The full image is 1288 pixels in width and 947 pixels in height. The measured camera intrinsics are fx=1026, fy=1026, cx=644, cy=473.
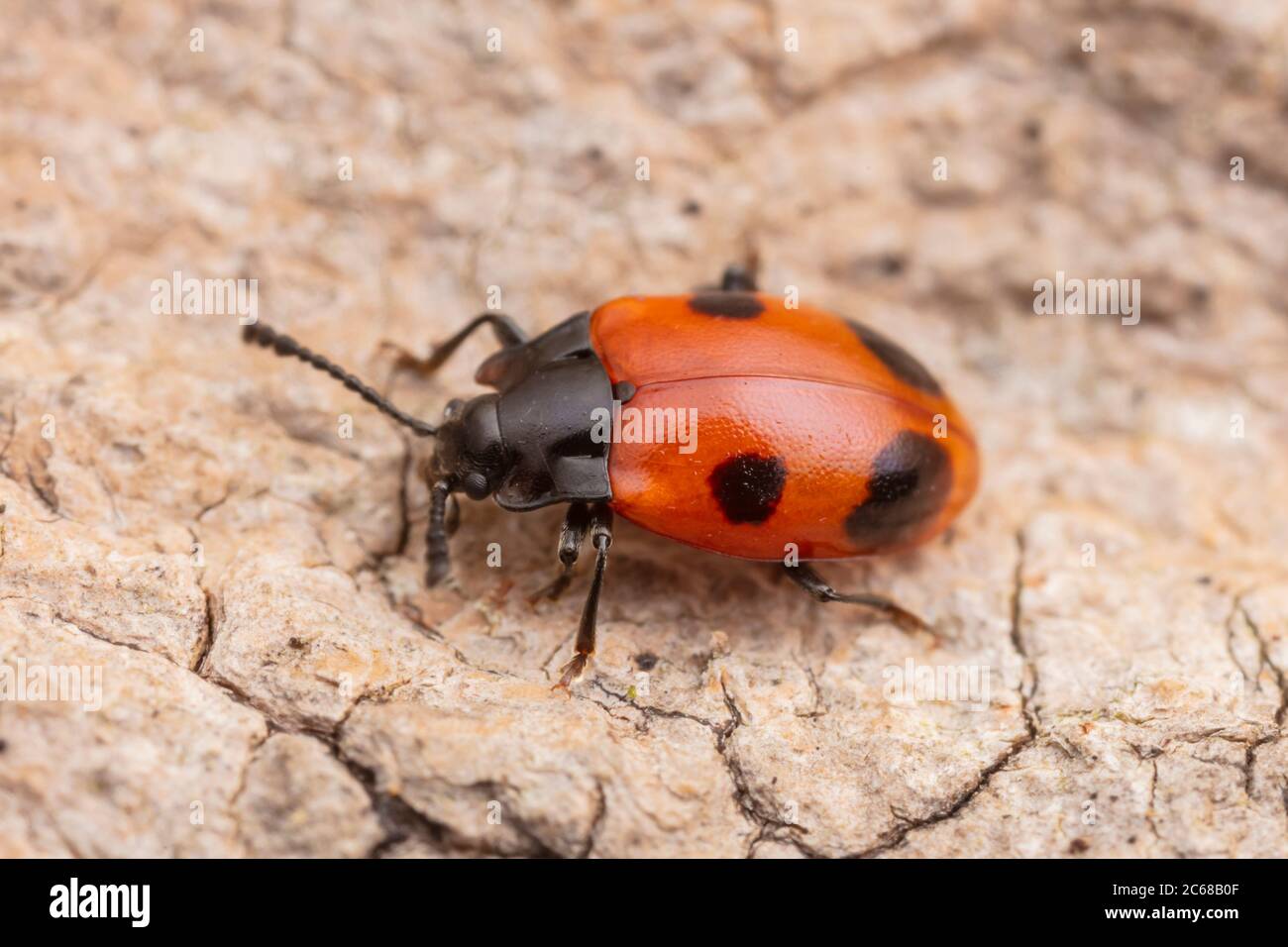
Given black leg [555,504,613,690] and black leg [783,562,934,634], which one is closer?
black leg [555,504,613,690]

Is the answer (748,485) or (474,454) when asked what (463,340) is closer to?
(474,454)

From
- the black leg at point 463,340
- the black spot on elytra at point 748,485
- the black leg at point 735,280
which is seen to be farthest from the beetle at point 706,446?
the black leg at point 735,280

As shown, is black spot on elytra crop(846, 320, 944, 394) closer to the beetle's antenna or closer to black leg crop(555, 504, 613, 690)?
black leg crop(555, 504, 613, 690)

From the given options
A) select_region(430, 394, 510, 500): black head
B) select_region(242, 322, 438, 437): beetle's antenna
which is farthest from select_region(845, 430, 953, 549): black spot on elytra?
select_region(242, 322, 438, 437): beetle's antenna

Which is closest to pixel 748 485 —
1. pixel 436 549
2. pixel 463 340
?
pixel 436 549

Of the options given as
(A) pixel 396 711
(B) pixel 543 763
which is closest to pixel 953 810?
(B) pixel 543 763

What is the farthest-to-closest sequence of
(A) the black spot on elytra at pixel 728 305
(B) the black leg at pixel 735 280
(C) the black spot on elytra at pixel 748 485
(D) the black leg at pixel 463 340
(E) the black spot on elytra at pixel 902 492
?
(B) the black leg at pixel 735 280 → (D) the black leg at pixel 463 340 → (A) the black spot on elytra at pixel 728 305 → (E) the black spot on elytra at pixel 902 492 → (C) the black spot on elytra at pixel 748 485

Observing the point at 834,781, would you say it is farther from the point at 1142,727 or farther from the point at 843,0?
the point at 843,0

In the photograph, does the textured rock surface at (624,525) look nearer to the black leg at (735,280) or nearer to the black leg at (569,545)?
the black leg at (569,545)
